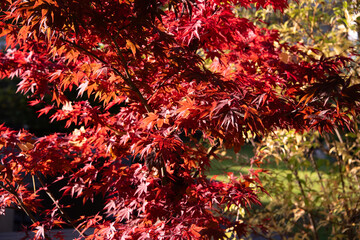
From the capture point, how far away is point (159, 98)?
92.9 inches

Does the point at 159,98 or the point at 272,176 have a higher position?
the point at 159,98

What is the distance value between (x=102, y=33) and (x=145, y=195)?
97 centimetres

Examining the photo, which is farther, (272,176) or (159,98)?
(272,176)

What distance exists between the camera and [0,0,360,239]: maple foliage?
1925 millimetres

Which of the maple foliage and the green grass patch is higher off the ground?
the maple foliage

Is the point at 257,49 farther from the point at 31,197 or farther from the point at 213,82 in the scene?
the point at 31,197

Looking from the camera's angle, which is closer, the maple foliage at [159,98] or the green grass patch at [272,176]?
the maple foliage at [159,98]

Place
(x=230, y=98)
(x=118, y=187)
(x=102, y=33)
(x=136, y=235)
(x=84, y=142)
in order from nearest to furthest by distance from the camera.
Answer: (x=230, y=98) < (x=102, y=33) < (x=136, y=235) < (x=118, y=187) < (x=84, y=142)

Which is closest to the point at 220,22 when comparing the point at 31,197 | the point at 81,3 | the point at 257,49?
the point at 257,49

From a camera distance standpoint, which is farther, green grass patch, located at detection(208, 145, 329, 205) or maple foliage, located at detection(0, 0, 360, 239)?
green grass patch, located at detection(208, 145, 329, 205)

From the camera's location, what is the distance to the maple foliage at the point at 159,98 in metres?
1.92

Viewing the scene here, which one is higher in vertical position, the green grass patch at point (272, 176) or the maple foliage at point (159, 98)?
the maple foliage at point (159, 98)

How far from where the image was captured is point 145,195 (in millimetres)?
2334

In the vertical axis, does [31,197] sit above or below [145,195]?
below
